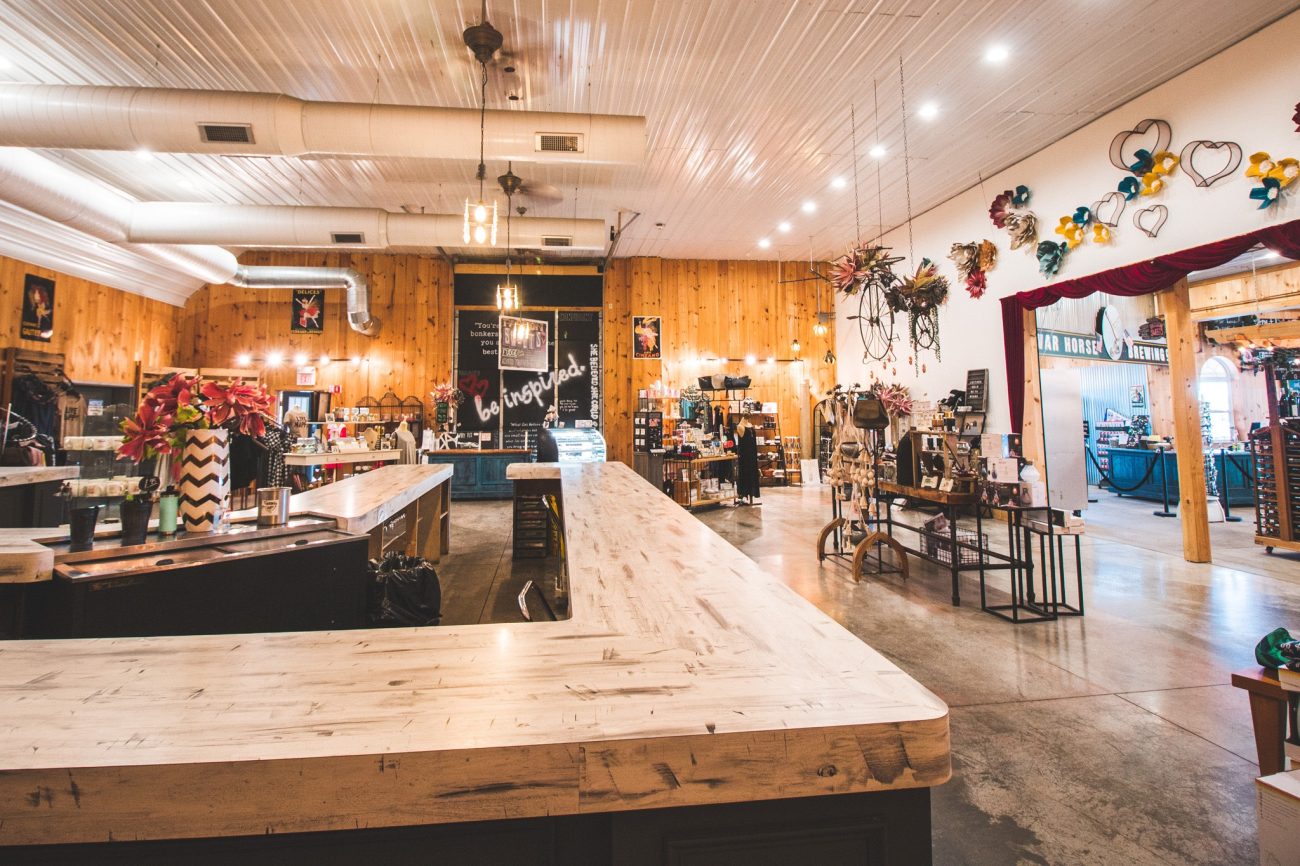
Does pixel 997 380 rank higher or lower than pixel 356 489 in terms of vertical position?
higher

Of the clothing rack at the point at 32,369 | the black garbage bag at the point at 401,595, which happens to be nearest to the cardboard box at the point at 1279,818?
the black garbage bag at the point at 401,595

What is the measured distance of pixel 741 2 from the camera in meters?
4.21

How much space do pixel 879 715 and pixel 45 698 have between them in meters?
1.26

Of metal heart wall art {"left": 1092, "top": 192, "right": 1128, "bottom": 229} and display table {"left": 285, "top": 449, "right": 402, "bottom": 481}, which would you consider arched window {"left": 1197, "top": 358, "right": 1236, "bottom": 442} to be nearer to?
metal heart wall art {"left": 1092, "top": 192, "right": 1128, "bottom": 229}

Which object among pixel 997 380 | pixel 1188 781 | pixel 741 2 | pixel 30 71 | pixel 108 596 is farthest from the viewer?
pixel 997 380

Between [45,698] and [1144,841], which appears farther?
[1144,841]

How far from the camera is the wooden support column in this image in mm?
6793

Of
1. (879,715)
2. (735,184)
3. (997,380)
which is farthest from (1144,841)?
(735,184)

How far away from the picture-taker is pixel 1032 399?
6844 mm

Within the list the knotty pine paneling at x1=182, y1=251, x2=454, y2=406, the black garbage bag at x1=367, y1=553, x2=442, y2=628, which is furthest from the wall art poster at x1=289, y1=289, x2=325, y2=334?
the black garbage bag at x1=367, y1=553, x2=442, y2=628

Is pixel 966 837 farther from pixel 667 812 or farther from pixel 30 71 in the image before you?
pixel 30 71

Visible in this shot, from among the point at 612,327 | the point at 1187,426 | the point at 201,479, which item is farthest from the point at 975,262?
the point at 201,479

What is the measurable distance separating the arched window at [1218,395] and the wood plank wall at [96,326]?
19409mm

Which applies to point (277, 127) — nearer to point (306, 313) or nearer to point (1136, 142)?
point (306, 313)
